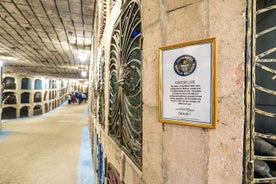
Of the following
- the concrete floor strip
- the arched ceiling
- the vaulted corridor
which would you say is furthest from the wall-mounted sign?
the vaulted corridor

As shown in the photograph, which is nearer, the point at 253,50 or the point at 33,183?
the point at 253,50

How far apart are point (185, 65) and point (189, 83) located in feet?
0.29

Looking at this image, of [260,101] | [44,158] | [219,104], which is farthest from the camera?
[44,158]

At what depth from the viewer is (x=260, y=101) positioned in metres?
1.17

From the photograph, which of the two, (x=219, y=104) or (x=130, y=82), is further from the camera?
(x=130, y=82)

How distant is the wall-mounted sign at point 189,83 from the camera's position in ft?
2.65

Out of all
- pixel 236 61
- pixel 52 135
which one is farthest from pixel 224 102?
pixel 52 135

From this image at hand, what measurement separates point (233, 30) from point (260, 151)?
0.61m

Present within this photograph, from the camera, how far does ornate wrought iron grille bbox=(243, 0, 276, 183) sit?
742 millimetres

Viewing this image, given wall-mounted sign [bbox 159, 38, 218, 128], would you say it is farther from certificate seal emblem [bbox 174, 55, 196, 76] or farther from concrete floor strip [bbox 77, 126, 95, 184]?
concrete floor strip [bbox 77, 126, 95, 184]

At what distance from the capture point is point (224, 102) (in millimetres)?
778

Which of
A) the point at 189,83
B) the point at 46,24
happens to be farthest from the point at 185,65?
the point at 46,24

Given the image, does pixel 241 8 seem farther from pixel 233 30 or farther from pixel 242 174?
pixel 242 174

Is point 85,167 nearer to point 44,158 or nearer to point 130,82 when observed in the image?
point 44,158
